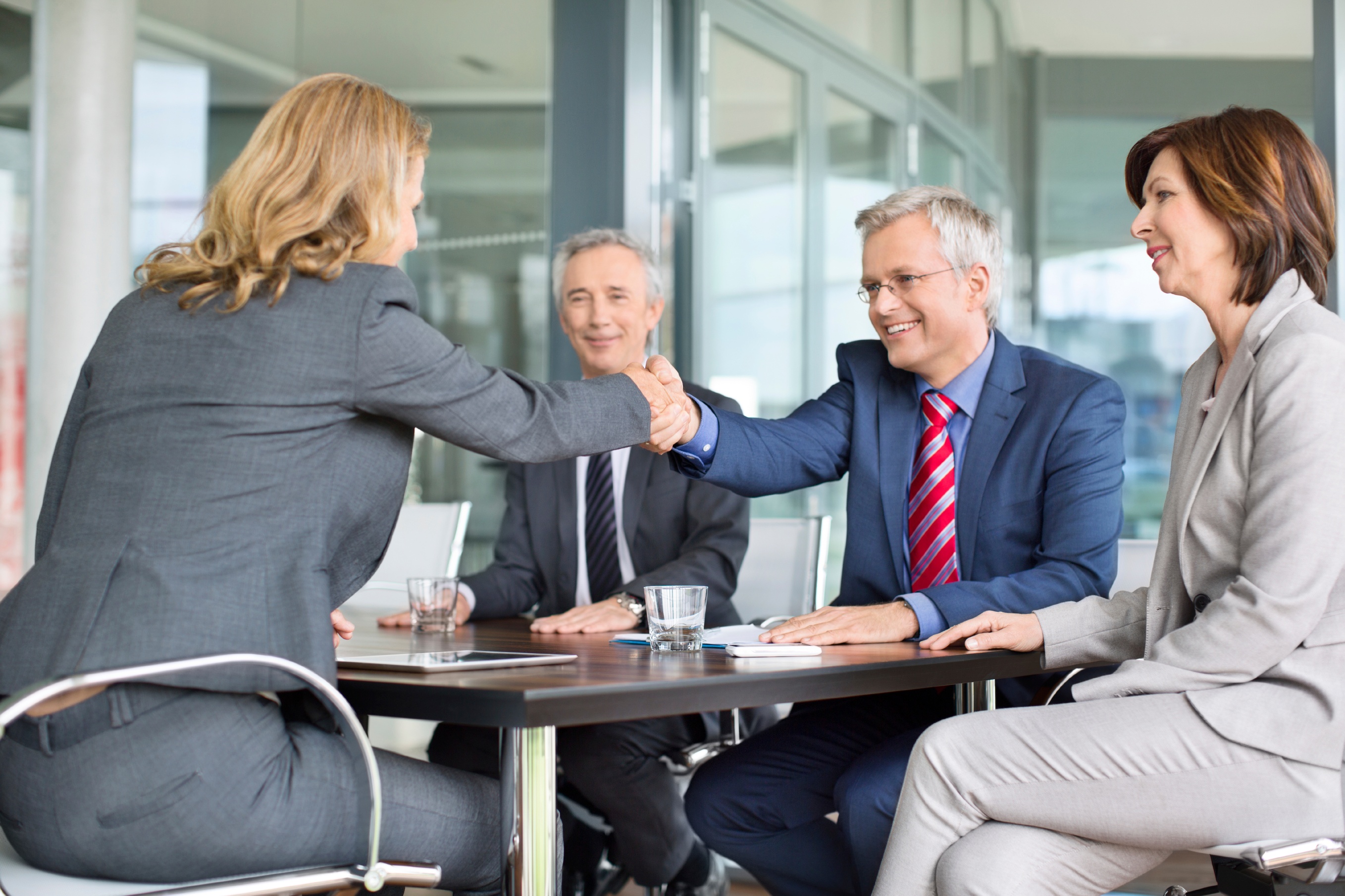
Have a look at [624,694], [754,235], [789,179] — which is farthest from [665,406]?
[789,179]

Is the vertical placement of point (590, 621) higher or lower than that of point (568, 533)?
lower

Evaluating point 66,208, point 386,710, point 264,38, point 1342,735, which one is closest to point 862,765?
point 1342,735

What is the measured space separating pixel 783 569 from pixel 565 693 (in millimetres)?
1531

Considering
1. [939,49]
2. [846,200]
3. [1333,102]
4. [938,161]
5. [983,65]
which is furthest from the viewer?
[983,65]

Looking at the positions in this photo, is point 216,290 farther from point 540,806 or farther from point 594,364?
point 594,364

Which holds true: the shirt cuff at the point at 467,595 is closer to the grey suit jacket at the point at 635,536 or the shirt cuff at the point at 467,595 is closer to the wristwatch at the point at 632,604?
the grey suit jacket at the point at 635,536

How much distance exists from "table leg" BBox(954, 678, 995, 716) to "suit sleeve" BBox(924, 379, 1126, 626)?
0.43 ft

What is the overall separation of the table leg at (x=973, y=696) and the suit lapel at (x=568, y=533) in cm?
107

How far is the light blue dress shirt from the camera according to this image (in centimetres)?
221

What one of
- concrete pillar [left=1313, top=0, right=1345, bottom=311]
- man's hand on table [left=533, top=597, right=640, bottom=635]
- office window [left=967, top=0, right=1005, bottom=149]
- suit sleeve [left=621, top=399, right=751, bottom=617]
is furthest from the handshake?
office window [left=967, top=0, right=1005, bottom=149]

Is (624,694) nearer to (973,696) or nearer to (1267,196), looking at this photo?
(973,696)

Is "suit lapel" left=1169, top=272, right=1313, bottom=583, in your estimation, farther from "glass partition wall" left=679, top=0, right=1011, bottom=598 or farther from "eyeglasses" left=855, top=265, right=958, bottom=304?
"glass partition wall" left=679, top=0, right=1011, bottom=598

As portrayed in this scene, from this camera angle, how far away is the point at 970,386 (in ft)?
7.47

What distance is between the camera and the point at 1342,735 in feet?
4.91
